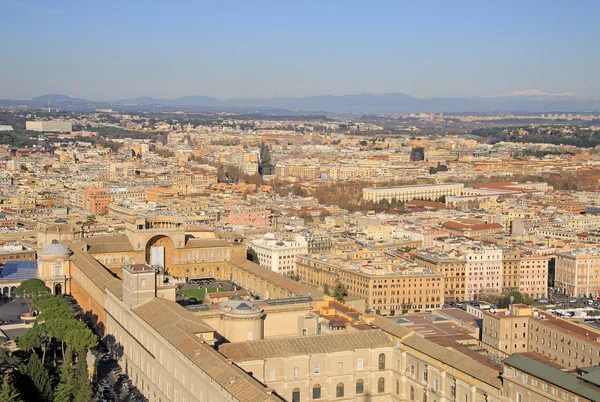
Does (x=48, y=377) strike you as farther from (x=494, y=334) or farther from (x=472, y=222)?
(x=472, y=222)

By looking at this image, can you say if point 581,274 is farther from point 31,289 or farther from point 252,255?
point 31,289

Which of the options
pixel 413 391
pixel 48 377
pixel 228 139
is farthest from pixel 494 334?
pixel 228 139

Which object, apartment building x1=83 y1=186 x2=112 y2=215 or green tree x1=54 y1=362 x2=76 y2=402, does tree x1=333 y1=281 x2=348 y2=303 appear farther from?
apartment building x1=83 y1=186 x2=112 y2=215

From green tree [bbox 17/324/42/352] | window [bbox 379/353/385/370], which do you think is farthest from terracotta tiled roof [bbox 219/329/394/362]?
green tree [bbox 17/324/42/352]

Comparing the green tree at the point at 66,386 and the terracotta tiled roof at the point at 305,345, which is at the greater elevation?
the terracotta tiled roof at the point at 305,345

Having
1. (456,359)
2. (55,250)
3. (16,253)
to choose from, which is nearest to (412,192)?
(16,253)

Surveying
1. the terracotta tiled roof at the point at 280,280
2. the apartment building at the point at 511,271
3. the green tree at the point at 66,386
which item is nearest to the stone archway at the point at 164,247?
the terracotta tiled roof at the point at 280,280

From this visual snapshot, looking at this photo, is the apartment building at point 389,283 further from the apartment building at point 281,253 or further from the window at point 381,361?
the window at point 381,361
